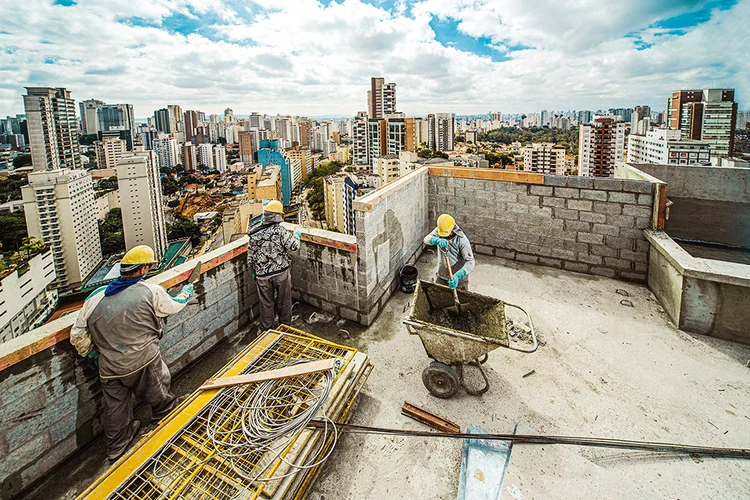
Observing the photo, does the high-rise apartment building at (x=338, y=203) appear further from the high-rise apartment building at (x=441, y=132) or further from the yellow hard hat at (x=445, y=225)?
the high-rise apartment building at (x=441, y=132)

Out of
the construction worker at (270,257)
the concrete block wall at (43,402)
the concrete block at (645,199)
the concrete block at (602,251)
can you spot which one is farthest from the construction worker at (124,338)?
the concrete block at (645,199)

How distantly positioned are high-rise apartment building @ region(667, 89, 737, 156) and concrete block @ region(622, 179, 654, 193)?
7361cm

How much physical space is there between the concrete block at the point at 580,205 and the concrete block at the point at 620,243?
1.61 feet

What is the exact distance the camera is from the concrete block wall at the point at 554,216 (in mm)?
4938

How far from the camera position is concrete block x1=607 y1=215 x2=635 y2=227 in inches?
194

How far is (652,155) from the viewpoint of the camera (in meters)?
55.5

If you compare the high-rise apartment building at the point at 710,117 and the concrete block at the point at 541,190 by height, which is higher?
the high-rise apartment building at the point at 710,117

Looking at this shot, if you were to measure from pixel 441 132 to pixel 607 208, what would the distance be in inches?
3863

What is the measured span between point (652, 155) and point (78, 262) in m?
85.4

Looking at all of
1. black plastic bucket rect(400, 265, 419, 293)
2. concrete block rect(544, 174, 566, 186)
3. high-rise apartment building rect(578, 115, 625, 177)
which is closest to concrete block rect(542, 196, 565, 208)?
concrete block rect(544, 174, 566, 186)

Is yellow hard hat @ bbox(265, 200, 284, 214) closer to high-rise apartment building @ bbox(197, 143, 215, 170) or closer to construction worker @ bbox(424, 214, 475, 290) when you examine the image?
construction worker @ bbox(424, 214, 475, 290)

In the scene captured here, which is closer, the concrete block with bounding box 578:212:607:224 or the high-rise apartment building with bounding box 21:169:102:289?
the concrete block with bounding box 578:212:607:224

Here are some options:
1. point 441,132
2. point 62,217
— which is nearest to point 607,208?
point 62,217

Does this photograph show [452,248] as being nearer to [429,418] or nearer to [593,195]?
[429,418]
